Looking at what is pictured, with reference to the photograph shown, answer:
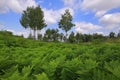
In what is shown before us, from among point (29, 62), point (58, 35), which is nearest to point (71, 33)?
point (58, 35)

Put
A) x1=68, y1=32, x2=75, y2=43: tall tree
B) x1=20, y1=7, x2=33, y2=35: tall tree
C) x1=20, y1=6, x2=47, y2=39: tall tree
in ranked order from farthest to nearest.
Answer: x1=68, y1=32, x2=75, y2=43: tall tree
x1=20, y1=7, x2=33, y2=35: tall tree
x1=20, y1=6, x2=47, y2=39: tall tree

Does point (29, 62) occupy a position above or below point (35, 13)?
below

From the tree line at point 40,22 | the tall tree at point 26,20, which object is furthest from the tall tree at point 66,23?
the tall tree at point 26,20

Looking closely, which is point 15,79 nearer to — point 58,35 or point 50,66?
point 50,66

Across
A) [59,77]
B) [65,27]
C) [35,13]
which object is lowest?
[59,77]

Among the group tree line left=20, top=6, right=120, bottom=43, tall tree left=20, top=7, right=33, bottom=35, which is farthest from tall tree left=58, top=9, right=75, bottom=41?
tall tree left=20, top=7, right=33, bottom=35

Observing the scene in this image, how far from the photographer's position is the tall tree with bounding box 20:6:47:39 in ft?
196

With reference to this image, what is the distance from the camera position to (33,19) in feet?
197

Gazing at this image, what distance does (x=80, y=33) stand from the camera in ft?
236

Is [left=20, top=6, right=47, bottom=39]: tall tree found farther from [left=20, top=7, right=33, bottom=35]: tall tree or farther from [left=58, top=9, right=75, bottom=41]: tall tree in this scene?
[left=58, top=9, right=75, bottom=41]: tall tree

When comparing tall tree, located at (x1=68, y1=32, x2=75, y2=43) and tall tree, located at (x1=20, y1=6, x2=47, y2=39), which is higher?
tall tree, located at (x1=20, y1=6, x2=47, y2=39)

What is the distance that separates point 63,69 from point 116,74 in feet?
2.47

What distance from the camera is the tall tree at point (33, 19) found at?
59.6 metres

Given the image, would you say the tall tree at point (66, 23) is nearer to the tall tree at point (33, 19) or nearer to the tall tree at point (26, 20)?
the tall tree at point (33, 19)
